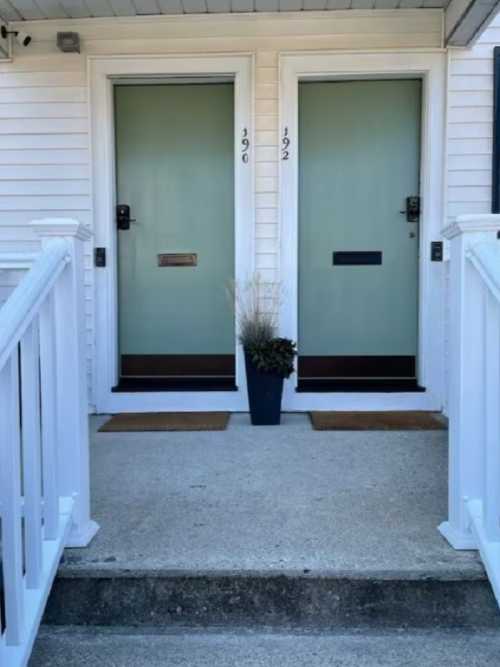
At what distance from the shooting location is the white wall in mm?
3494

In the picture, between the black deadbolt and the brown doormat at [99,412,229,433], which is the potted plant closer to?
the brown doormat at [99,412,229,433]

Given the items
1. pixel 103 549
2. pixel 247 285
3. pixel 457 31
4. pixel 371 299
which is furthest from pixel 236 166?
pixel 103 549

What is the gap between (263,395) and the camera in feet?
11.0

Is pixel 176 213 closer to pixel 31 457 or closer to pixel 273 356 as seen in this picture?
pixel 273 356

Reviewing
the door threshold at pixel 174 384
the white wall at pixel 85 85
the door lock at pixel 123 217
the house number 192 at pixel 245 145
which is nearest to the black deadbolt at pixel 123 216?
the door lock at pixel 123 217

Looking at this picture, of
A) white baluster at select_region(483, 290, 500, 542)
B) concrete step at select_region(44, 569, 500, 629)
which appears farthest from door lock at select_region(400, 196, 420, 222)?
concrete step at select_region(44, 569, 500, 629)

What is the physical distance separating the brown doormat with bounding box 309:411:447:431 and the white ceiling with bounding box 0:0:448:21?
7.29ft

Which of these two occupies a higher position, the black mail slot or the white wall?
the white wall

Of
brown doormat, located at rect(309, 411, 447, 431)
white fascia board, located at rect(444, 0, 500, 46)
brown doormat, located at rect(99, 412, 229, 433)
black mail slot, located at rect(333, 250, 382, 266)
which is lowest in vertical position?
brown doormat, located at rect(99, 412, 229, 433)

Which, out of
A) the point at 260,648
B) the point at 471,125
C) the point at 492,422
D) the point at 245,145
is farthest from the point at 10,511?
the point at 471,125

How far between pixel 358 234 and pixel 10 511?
274 centimetres

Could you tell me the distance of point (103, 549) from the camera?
1887 millimetres

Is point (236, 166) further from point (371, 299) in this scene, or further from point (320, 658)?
point (320, 658)

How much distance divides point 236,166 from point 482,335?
7.06 feet
